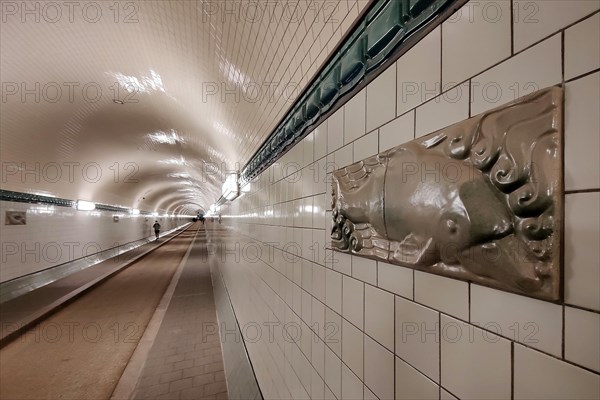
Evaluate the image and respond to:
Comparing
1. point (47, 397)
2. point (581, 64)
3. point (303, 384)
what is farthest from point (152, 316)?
point (581, 64)

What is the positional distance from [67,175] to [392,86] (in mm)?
9672

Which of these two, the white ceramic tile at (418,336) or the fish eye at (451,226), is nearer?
the fish eye at (451,226)

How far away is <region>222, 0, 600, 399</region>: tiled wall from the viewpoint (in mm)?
567

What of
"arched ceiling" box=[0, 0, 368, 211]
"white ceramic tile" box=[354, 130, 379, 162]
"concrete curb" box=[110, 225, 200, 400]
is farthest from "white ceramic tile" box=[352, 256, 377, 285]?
"concrete curb" box=[110, 225, 200, 400]

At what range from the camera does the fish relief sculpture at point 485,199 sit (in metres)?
0.61

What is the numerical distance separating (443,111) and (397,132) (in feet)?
0.71

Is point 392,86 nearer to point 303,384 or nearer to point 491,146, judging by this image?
point 491,146

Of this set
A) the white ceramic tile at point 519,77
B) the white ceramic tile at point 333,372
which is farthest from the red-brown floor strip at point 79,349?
the white ceramic tile at point 519,77

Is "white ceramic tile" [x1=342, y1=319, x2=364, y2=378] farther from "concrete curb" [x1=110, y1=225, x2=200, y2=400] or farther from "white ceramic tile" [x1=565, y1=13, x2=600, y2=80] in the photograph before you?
"concrete curb" [x1=110, y1=225, x2=200, y2=400]

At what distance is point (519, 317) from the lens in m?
0.68

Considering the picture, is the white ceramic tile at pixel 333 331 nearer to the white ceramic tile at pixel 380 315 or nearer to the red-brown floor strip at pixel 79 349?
the white ceramic tile at pixel 380 315

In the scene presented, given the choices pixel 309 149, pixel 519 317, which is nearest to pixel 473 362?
pixel 519 317

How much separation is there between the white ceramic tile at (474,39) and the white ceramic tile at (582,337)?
627 millimetres

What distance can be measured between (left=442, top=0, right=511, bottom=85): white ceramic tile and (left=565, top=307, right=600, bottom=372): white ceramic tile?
63 cm
